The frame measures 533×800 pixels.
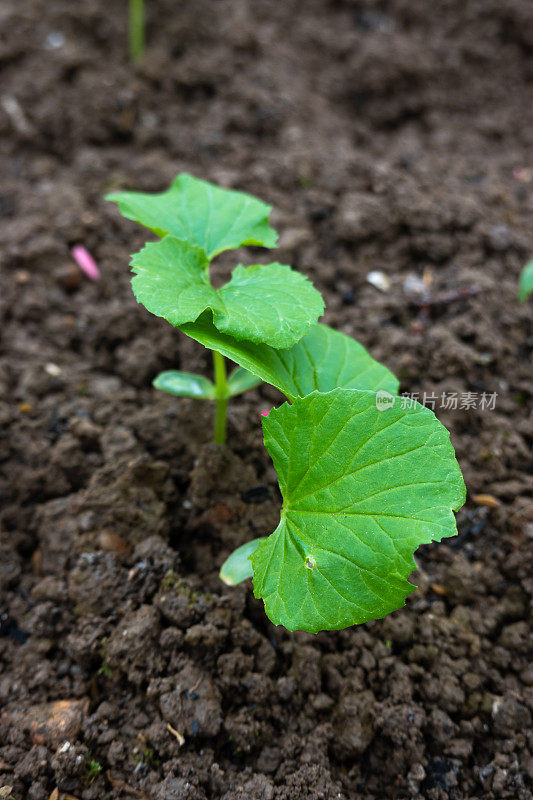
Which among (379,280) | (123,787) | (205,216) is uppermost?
(205,216)

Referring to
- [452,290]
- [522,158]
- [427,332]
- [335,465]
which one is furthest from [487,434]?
[522,158]

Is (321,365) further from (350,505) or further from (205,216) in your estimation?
(205,216)

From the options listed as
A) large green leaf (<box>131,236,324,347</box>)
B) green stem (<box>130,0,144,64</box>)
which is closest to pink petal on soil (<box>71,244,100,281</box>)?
large green leaf (<box>131,236,324,347</box>)

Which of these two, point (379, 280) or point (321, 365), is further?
point (379, 280)

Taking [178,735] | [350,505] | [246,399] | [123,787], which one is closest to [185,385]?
[246,399]

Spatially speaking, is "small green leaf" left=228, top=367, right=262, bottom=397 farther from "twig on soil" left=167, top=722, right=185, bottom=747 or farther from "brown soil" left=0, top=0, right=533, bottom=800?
"twig on soil" left=167, top=722, right=185, bottom=747

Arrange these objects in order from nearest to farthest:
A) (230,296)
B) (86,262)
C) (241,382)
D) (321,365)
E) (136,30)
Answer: (230,296)
(321,365)
(241,382)
(86,262)
(136,30)
